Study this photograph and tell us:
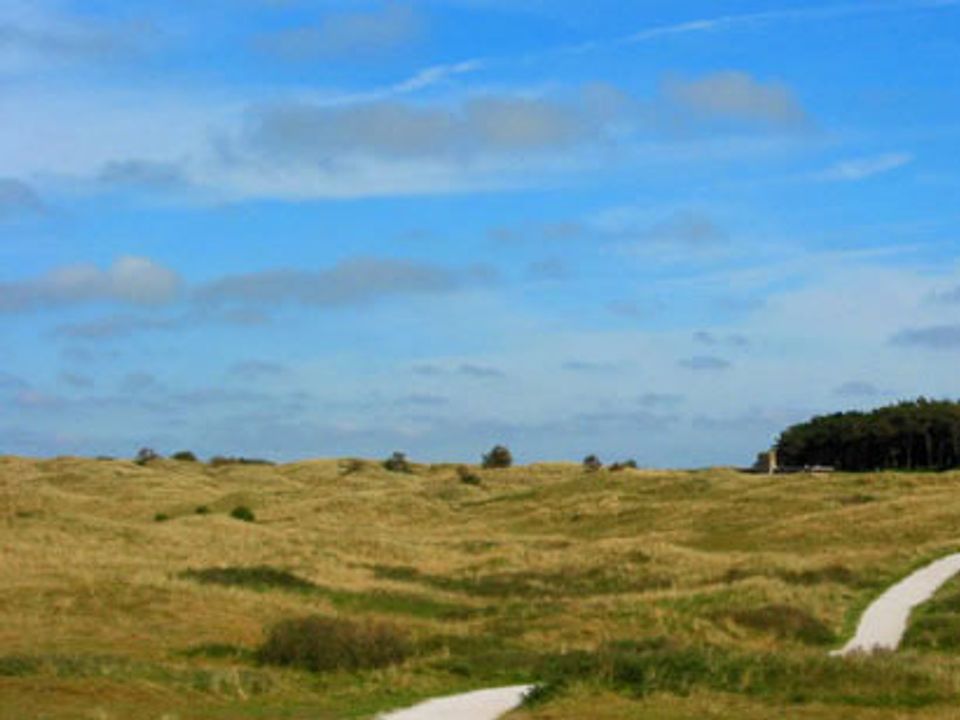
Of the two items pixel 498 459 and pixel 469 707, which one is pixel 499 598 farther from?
pixel 498 459

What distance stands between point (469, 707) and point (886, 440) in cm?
10854

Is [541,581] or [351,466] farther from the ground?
[351,466]

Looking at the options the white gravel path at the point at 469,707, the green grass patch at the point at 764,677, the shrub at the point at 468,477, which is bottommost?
the white gravel path at the point at 469,707

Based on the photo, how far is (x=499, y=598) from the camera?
46.3 meters

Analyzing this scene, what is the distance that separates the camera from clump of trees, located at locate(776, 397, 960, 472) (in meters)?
123

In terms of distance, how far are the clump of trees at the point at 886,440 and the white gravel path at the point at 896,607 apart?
76.4m

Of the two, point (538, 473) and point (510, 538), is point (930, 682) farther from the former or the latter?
point (538, 473)

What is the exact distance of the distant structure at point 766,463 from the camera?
117 m

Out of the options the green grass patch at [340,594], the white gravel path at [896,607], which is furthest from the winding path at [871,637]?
the green grass patch at [340,594]

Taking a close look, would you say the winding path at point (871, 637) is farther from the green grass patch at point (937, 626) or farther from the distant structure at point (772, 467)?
the distant structure at point (772, 467)

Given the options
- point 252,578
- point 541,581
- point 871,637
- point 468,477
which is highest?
point 468,477

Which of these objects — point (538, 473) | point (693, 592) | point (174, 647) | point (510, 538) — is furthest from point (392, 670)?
point (538, 473)

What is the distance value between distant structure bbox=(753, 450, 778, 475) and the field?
24672 millimetres

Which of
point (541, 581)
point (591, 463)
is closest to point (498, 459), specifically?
point (591, 463)
